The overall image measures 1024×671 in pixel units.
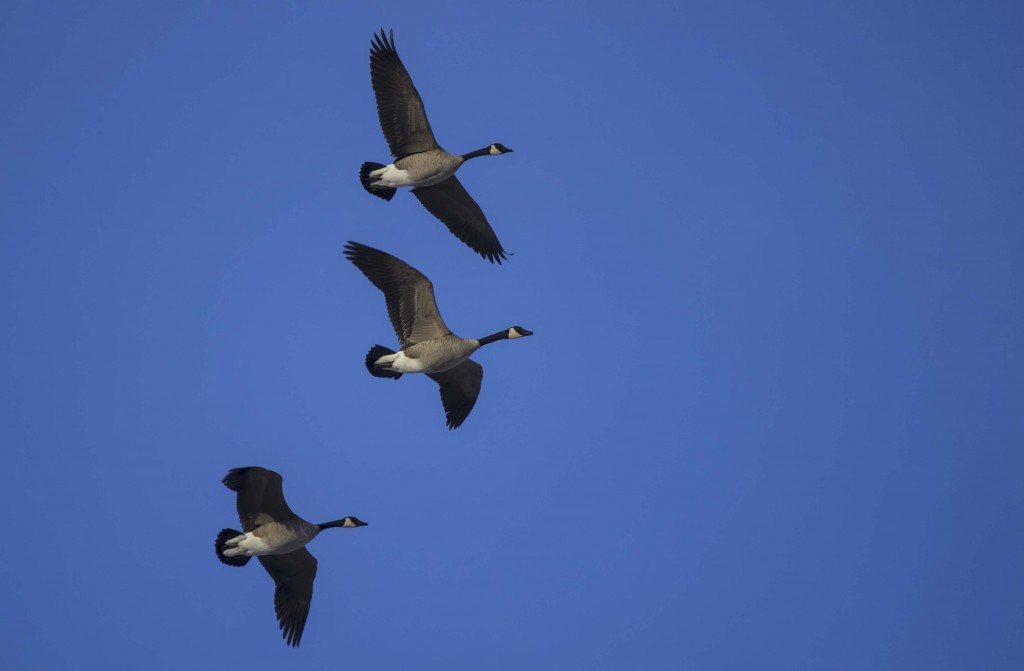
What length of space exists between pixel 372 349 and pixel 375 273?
1.17m

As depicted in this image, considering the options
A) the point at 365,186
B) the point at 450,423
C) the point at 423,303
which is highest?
the point at 365,186

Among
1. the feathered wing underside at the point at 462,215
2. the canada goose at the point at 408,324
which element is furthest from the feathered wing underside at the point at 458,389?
the feathered wing underside at the point at 462,215

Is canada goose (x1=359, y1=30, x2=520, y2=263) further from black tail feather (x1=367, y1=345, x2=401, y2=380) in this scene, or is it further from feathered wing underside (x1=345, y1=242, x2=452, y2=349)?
black tail feather (x1=367, y1=345, x2=401, y2=380)

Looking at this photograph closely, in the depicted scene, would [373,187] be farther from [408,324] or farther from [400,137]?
[408,324]

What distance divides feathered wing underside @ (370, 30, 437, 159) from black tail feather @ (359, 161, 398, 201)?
403mm

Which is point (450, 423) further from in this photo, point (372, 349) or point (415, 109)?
point (415, 109)

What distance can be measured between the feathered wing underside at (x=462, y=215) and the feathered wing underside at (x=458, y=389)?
6.57ft

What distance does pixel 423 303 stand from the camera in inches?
697

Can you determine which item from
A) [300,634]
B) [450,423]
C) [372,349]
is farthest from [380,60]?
[300,634]

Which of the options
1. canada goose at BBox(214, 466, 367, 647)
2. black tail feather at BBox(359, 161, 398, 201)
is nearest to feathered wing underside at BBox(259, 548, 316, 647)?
canada goose at BBox(214, 466, 367, 647)

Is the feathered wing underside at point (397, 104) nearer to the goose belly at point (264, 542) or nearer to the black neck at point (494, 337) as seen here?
A: the black neck at point (494, 337)

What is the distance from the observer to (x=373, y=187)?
1820cm

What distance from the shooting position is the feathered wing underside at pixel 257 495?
16172 millimetres

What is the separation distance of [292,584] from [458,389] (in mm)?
3993
